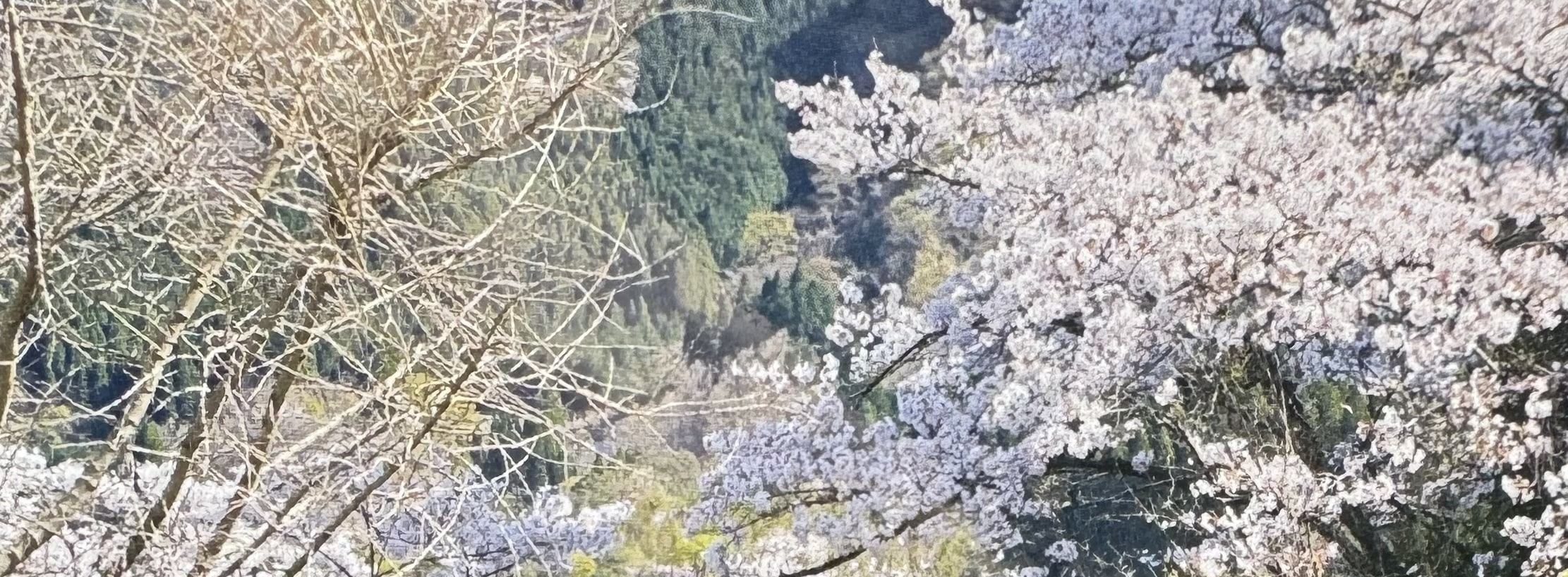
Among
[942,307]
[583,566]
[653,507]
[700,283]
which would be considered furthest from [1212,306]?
[583,566]

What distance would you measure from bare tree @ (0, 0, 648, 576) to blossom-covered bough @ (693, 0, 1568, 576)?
0.40m

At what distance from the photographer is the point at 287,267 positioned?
4.24 feet

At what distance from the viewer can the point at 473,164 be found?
1455 mm

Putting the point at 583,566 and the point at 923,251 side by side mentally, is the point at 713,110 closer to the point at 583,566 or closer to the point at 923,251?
the point at 923,251

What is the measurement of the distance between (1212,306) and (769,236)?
2.31ft

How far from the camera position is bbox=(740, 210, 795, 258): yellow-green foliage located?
5.06 ft

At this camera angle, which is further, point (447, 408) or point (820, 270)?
point (820, 270)

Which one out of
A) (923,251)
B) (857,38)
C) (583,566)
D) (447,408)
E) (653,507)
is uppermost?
(857,38)

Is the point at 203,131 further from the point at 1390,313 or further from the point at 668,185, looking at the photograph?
the point at 1390,313

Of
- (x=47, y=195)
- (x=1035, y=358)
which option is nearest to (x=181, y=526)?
(x=47, y=195)

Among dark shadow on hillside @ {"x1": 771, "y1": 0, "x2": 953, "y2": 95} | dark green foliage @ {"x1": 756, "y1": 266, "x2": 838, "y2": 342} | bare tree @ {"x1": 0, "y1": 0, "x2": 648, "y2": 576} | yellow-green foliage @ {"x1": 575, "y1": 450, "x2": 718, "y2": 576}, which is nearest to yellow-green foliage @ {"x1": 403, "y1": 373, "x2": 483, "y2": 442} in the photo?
bare tree @ {"x1": 0, "y1": 0, "x2": 648, "y2": 576}

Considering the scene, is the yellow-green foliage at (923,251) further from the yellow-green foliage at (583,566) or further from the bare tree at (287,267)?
the yellow-green foliage at (583,566)

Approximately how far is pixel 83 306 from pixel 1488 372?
219cm

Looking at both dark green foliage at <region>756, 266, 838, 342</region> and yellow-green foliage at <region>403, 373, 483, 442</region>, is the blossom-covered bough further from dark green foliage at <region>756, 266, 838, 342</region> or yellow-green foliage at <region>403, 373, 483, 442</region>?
yellow-green foliage at <region>403, 373, 483, 442</region>
